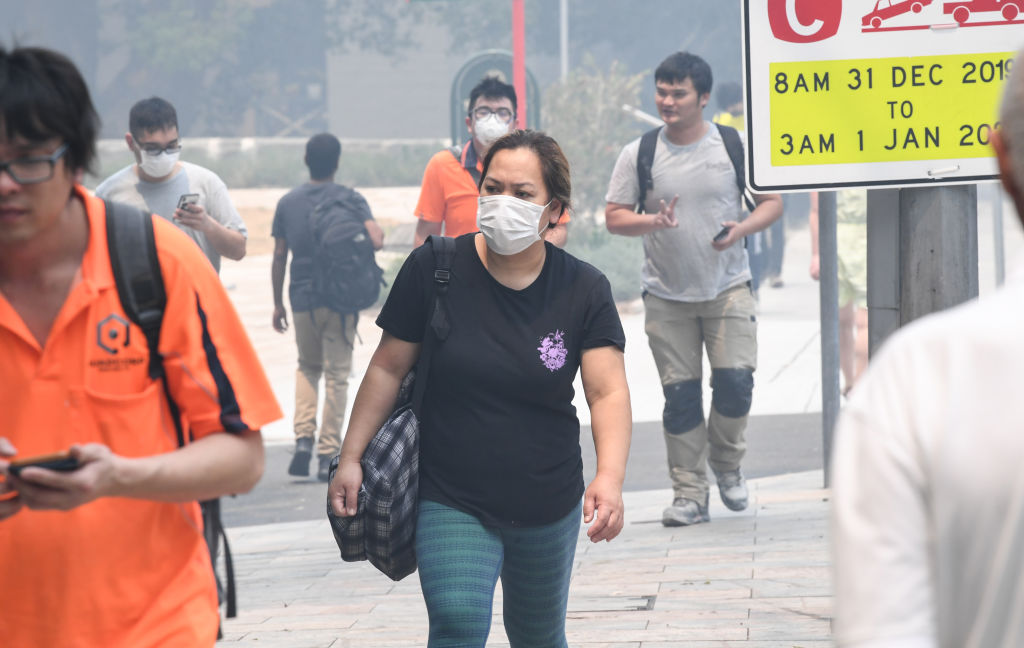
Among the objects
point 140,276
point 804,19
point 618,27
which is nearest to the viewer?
point 140,276

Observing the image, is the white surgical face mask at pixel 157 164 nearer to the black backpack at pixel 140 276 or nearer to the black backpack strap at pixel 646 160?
the black backpack strap at pixel 646 160

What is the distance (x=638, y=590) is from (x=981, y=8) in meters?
2.86

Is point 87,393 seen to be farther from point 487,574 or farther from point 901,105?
point 901,105

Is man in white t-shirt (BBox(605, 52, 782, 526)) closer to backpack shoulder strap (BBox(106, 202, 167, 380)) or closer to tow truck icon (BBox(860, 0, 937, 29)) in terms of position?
tow truck icon (BBox(860, 0, 937, 29))

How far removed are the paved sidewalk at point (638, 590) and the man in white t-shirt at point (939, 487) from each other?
3.64m

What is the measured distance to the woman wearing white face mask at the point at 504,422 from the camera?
152 inches

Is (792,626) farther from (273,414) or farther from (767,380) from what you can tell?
(767,380)

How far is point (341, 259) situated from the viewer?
376 inches

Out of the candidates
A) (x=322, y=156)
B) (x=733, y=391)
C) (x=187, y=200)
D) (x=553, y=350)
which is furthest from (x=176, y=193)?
(x=553, y=350)

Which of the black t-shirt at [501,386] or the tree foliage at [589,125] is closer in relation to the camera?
the black t-shirt at [501,386]

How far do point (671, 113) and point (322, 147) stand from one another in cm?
303

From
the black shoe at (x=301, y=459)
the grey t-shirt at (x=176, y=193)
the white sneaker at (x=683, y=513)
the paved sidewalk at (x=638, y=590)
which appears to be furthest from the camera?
the black shoe at (x=301, y=459)

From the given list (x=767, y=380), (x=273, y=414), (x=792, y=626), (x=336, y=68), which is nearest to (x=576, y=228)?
(x=767, y=380)

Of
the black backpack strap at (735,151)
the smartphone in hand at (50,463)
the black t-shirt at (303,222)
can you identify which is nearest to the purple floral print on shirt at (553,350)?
the smartphone in hand at (50,463)
